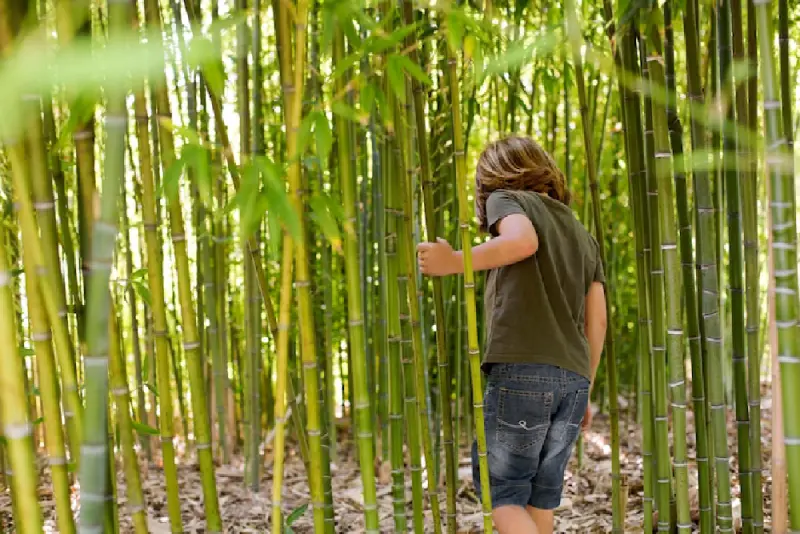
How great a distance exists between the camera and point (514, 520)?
1.55m

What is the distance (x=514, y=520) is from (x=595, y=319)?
44 centimetres

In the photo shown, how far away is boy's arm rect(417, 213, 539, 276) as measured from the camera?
1.35 m

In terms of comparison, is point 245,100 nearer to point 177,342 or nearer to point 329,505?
point 329,505

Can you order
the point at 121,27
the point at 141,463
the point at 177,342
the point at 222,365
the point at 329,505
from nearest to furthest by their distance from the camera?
the point at 121,27 → the point at 329,505 → the point at 222,365 → the point at 141,463 → the point at 177,342

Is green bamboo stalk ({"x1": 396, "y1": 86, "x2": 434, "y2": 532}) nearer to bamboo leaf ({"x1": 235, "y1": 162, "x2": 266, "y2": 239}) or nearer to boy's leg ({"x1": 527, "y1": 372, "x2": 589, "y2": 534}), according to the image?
boy's leg ({"x1": 527, "y1": 372, "x2": 589, "y2": 534})

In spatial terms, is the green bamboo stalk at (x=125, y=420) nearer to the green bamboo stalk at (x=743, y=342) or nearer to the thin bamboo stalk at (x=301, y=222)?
the thin bamboo stalk at (x=301, y=222)

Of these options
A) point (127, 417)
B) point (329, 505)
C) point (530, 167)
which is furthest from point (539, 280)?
point (127, 417)

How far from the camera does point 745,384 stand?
62.8 inches

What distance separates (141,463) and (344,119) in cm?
213

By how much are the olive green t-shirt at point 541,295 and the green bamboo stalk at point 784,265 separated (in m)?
0.60

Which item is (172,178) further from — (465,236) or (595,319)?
(595,319)

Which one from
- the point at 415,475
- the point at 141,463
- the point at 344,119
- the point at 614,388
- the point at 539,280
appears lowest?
the point at 141,463

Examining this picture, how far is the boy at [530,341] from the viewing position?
1534 mm

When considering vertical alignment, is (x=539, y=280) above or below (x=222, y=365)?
above
